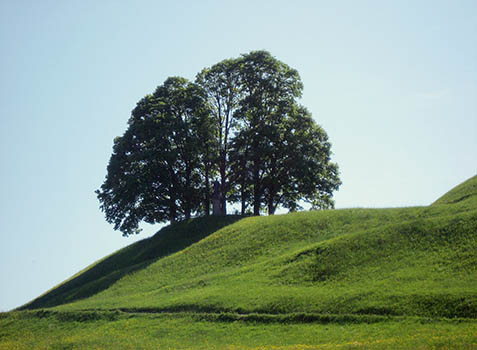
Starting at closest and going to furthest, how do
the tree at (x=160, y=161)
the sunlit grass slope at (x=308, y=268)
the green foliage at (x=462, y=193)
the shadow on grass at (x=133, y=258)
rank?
the sunlit grass slope at (x=308, y=268), the green foliage at (x=462, y=193), the shadow on grass at (x=133, y=258), the tree at (x=160, y=161)

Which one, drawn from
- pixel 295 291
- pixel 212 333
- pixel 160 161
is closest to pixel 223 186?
pixel 160 161

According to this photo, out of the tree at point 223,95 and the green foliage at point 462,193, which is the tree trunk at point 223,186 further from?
the green foliage at point 462,193

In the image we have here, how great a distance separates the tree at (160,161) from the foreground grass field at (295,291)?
10.3 m

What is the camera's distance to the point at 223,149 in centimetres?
7362

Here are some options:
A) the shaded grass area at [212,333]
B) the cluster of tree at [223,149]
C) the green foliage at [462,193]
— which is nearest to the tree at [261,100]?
the cluster of tree at [223,149]

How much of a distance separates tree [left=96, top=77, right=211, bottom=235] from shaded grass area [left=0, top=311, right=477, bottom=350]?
2193cm

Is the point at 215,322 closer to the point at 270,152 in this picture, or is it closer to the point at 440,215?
the point at 440,215

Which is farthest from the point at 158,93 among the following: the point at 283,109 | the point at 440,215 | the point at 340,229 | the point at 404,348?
the point at 404,348

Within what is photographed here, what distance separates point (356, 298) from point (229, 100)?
1804 inches

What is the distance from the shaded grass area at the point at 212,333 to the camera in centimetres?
2622

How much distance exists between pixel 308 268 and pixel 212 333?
1087 cm

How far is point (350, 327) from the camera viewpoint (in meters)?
30.3

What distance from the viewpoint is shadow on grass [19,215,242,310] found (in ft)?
188

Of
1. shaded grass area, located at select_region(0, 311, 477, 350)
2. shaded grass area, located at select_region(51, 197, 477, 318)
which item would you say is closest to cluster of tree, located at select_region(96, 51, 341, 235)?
shaded grass area, located at select_region(51, 197, 477, 318)
